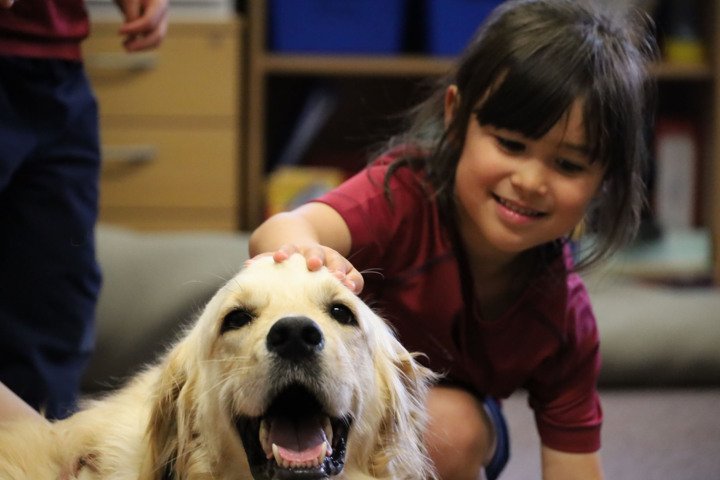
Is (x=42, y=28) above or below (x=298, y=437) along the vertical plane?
above

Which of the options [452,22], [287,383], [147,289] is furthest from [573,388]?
[452,22]

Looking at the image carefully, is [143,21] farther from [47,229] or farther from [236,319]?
[236,319]

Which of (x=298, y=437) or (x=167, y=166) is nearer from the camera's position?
(x=298, y=437)

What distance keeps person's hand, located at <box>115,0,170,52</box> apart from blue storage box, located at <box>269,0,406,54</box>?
1.55 metres

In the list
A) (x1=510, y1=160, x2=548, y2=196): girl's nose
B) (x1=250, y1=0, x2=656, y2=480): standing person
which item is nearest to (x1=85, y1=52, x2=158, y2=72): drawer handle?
(x1=250, y1=0, x2=656, y2=480): standing person

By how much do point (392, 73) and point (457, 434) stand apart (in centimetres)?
182

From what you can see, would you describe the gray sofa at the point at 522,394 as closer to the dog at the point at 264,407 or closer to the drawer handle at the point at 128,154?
the drawer handle at the point at 128,154

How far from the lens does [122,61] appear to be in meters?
3.00

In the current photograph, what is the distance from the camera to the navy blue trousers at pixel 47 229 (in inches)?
59.7

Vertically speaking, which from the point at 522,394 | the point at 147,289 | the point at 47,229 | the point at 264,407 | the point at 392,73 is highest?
the point at 264,407

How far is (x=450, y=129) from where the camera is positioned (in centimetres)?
157

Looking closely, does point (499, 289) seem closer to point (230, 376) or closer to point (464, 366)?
point (464, 366)

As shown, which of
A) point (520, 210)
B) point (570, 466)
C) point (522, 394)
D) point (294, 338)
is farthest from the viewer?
point (522, 394)

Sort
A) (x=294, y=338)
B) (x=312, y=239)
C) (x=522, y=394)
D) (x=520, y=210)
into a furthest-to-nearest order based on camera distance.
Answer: (x=522, y=394) → (x=520, y=210) → (x=312, y=239) → (x=294, y=338)
